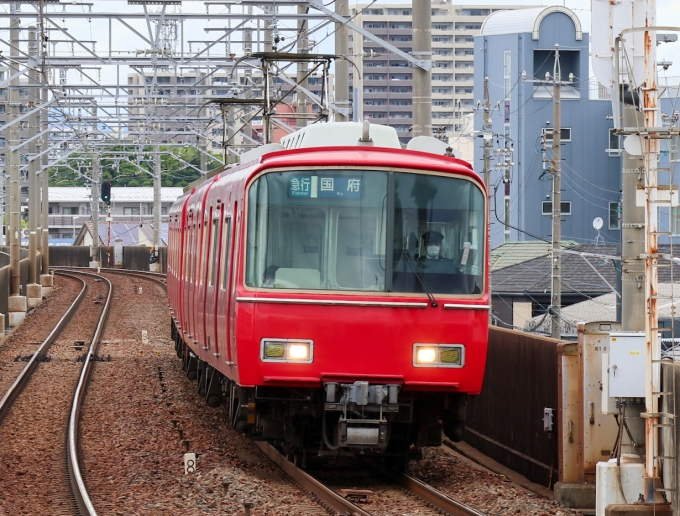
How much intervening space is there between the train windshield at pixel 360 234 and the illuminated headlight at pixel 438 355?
427 mm

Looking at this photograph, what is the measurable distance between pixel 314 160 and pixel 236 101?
7.41m

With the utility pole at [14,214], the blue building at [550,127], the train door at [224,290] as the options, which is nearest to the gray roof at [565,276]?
the blue building at [550,127]

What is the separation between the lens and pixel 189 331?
14.8 m

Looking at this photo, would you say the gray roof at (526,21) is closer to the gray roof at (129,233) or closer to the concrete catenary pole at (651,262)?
the gray roof at (129,233)

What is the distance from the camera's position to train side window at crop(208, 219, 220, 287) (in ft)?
37.4

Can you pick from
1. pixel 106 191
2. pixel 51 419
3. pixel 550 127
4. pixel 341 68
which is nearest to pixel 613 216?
pixel 550 127

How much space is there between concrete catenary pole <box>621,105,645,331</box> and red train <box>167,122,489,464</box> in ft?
3.94

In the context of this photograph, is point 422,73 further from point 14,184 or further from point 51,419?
point 14,184

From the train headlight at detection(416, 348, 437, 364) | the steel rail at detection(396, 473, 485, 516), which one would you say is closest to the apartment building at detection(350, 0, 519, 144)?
the steel rail at detection(396, 473, 485, 516)

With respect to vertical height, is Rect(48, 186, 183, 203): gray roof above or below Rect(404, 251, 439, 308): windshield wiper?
above

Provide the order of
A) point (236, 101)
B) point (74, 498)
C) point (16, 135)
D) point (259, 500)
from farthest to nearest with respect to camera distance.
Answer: point (16, 135)
point (236, 101)
point (74, 498)
point (259, 500)

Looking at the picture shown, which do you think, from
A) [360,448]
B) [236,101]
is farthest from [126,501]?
[236,101]

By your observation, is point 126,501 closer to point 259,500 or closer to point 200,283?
point 259,500

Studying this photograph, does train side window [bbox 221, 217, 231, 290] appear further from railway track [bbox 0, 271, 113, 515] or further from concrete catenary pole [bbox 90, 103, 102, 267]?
concrete catenary pole [bbox 90, 103, 102, 267]
